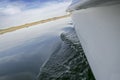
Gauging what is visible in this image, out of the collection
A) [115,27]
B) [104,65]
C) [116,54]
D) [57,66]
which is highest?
[115,27]

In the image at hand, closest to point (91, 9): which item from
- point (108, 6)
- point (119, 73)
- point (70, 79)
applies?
point (108, 6)

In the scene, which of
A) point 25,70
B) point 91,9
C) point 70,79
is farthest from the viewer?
point 25,70

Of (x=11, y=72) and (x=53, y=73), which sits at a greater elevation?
(x=53, y=73)

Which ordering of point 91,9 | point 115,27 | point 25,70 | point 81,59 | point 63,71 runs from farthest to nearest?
point 25,70, point 81,59, point 63,71, point 91,9, point 115,27

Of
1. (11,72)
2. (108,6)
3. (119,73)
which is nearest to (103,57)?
(119,73)

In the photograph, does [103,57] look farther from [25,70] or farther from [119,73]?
[25,70]

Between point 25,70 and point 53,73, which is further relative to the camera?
point 25,70
